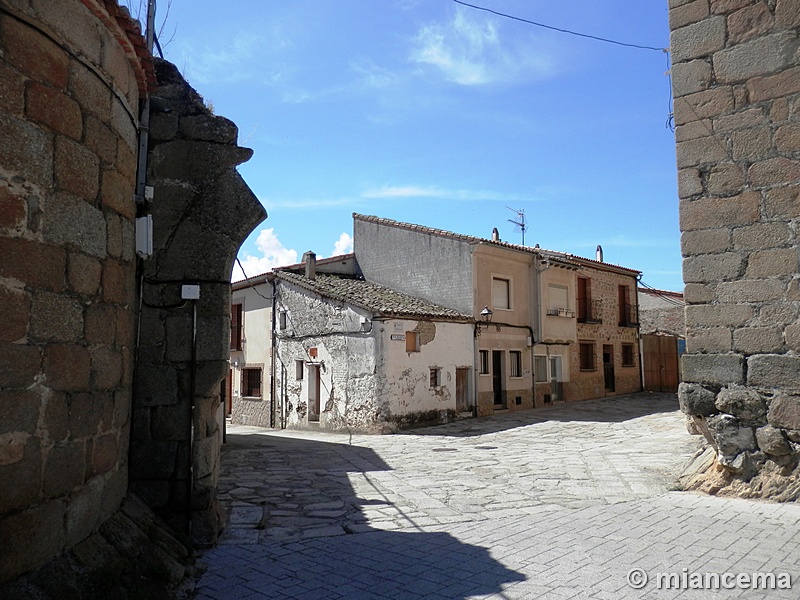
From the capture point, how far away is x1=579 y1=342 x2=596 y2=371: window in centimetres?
2230

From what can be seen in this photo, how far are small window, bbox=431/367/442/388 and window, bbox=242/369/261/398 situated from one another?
5.89 metres

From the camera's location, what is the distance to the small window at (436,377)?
640 inches

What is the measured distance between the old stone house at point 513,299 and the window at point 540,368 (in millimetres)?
35

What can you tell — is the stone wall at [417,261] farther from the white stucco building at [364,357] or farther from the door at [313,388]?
the door at [313,388]

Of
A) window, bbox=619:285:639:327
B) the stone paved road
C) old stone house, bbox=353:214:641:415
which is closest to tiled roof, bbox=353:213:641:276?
old stone house, bbox=353:214:641:415

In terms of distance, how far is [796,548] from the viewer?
4.39 meters

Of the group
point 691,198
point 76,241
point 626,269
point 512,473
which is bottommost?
point 512,473

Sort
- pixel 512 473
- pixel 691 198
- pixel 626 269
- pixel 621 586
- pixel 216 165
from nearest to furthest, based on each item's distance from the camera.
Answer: pixel 621 586
pixel 216 165
pixel 691 198
pixel 512 473
pixel 626 269

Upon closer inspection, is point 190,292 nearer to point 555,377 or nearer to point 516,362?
point 516,362

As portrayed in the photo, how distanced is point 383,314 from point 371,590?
11.2 metres

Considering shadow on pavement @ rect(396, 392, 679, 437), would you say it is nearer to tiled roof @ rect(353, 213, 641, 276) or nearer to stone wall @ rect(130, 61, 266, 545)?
tiled roof @ rect(353, 213, 641, 276)

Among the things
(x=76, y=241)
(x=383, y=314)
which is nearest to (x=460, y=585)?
(x=76, y=241)

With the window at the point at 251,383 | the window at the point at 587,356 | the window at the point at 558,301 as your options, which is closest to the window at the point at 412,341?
the window at the point at 251,383

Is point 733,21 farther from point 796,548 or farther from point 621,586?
point 621,586
